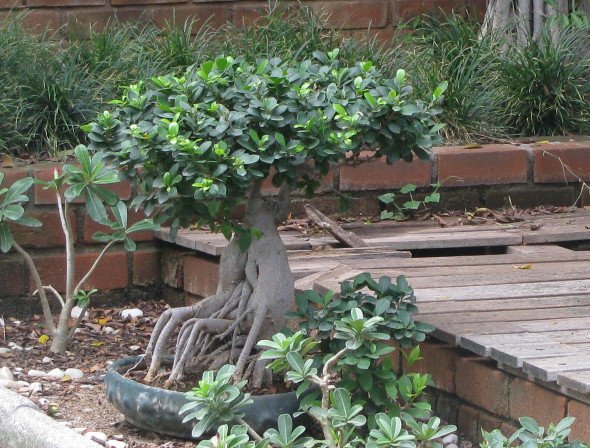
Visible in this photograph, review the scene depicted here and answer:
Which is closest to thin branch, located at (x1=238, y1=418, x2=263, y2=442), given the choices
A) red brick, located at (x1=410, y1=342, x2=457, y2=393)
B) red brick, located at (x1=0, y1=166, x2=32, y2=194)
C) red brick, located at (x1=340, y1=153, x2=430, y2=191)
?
red brick, located at (x1=410, y1=342, x2=457, y2=393)

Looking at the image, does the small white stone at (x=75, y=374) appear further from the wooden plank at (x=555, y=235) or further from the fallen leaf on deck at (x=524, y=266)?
the wooden plank at (x=555, y=235)

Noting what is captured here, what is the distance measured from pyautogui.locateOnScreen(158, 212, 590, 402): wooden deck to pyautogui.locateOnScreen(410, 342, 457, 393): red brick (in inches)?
2.5

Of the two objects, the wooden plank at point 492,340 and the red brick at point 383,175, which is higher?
the red brick at point 383,175

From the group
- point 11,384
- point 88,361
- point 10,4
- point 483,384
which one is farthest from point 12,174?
point 483,384

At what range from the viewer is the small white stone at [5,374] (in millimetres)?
3809

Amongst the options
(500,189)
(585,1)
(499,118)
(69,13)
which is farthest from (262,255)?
(585,1)

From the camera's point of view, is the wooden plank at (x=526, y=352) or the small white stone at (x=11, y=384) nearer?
the wooden plank at (x=526, y=352)

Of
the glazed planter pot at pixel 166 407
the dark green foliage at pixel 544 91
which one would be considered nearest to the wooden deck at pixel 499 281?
the glazed planter pot at pixel 166 407

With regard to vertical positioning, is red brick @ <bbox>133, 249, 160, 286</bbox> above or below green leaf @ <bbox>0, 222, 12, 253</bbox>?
Result: below

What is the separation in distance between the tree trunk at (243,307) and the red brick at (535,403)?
0.78 m

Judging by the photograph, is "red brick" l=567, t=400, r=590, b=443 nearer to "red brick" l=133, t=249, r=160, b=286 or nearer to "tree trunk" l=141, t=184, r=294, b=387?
"tree trunk" l=141, t=184, r=294, b=387

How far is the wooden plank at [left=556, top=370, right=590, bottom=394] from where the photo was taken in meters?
2.80

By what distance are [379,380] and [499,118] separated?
9.76 feet

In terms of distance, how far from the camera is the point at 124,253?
16.7 ft
